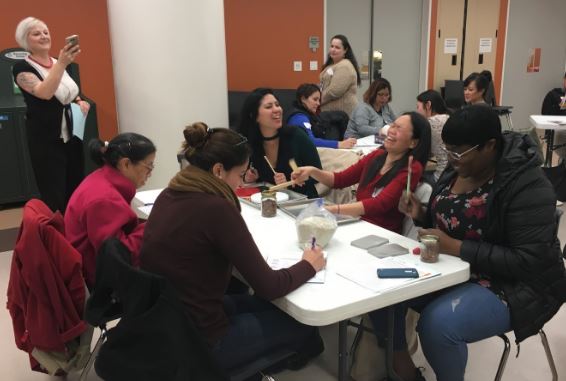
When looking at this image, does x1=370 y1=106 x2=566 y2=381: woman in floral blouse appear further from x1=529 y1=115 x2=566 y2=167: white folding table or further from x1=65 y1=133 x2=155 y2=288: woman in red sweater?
x1=529 y1=115 x2=566 y2=167: white folding table

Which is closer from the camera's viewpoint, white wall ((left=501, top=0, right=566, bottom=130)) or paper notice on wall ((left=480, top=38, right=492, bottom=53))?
paper notice on wall ((left=480, top=38, right=492, bottom=53))

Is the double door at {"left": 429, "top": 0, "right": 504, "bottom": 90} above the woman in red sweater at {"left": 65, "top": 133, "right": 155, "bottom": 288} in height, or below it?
above

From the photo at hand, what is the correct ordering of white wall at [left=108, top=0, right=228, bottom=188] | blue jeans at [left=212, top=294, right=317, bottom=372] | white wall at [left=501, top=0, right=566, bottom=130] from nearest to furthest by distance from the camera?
blue jeans at [left=212, top=294, right=317, bottom=372]
white wall at [left=108, top=0, right=228, bottom=188]
white wall at [left=501, top=0, right=566, bottom=130]

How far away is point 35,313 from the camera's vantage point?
184 centimetres

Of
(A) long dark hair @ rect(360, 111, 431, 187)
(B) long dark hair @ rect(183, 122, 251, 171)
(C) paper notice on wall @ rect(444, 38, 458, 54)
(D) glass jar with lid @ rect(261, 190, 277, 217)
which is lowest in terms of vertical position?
(D) glass jar with lid @ rect(261, 190, 277, 217)

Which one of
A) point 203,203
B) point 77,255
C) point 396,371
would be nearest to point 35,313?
point 77,255

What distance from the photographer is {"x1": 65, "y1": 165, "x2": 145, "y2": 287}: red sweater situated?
73.9 inches

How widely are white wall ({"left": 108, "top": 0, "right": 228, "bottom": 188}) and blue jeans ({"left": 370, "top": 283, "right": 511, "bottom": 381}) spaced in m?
3.00

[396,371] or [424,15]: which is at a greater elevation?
[424,15]

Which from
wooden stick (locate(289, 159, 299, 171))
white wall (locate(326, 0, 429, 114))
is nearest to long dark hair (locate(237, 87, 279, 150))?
wooden stick (locate(289, 159, 299, 171))

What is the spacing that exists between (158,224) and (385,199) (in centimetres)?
111

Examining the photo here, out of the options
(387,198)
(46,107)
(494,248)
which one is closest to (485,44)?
(387,198)

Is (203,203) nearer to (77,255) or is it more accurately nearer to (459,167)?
(77,255)

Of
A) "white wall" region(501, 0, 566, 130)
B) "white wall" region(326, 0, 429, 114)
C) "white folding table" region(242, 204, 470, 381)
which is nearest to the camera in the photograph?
"white folding table" region(242, 204, 470, 381)
